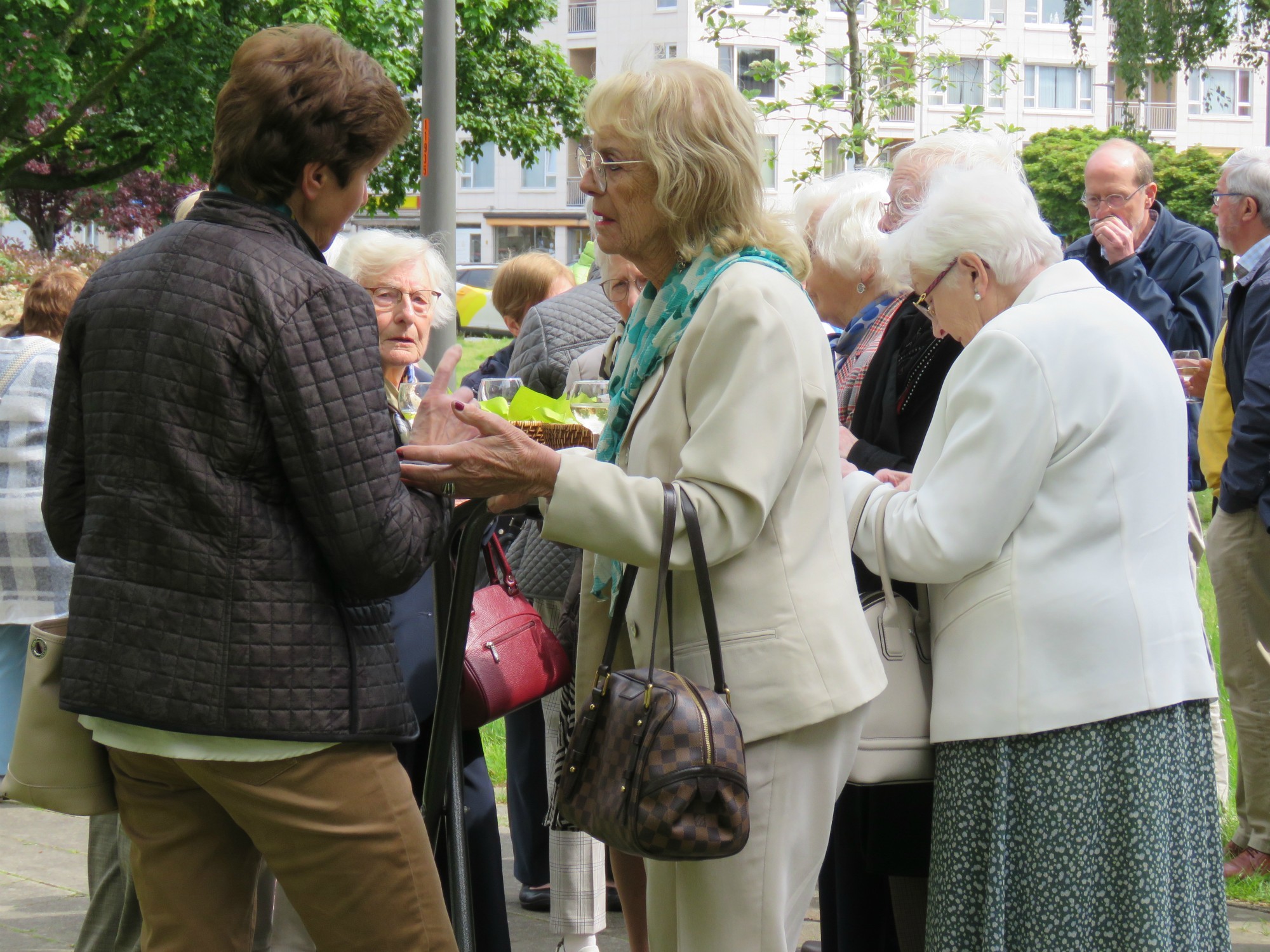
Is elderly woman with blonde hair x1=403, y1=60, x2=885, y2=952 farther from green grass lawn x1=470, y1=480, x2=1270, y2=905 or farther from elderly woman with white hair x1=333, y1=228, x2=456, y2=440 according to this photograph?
green grass lawn x1=470, y1=480, x2=1270, y2=905

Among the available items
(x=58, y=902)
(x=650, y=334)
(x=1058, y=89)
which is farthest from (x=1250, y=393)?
(x=1058, y=89)

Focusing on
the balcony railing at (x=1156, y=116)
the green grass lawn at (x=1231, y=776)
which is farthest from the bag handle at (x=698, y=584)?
the balcony railing at (x=1156, y=116)

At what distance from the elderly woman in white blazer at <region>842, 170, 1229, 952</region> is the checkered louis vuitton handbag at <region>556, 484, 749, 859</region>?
662mm

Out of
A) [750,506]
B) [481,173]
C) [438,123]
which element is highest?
[481,173]

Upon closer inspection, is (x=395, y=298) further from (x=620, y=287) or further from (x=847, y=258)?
(x=847, y=258)

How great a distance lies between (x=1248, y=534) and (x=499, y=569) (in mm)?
2740

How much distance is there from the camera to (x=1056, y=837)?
8.18 ft

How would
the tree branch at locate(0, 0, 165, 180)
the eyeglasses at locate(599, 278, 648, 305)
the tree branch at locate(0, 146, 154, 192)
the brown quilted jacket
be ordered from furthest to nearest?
the tree branch at locate(0, 146, 154, 192), the tree branch at locate(0, 0, 165, 180), the eyeglasses at locate(599, 278, 648, 305), the brown quilted jacket

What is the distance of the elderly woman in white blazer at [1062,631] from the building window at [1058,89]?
52.6m

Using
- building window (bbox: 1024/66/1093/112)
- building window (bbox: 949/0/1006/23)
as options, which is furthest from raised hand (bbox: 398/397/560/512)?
building window (bbox: 1024/66/1093/112)

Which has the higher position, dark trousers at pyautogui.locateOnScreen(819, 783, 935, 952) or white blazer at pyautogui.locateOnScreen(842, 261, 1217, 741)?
white blazer at pyautogui.locateOnScreen(842, 261, 1217, 741)

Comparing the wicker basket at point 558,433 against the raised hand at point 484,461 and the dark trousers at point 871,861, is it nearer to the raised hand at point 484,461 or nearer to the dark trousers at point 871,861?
the raised hand at point 484,461

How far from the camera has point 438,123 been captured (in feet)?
24.6

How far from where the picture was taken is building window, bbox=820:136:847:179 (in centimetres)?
911
